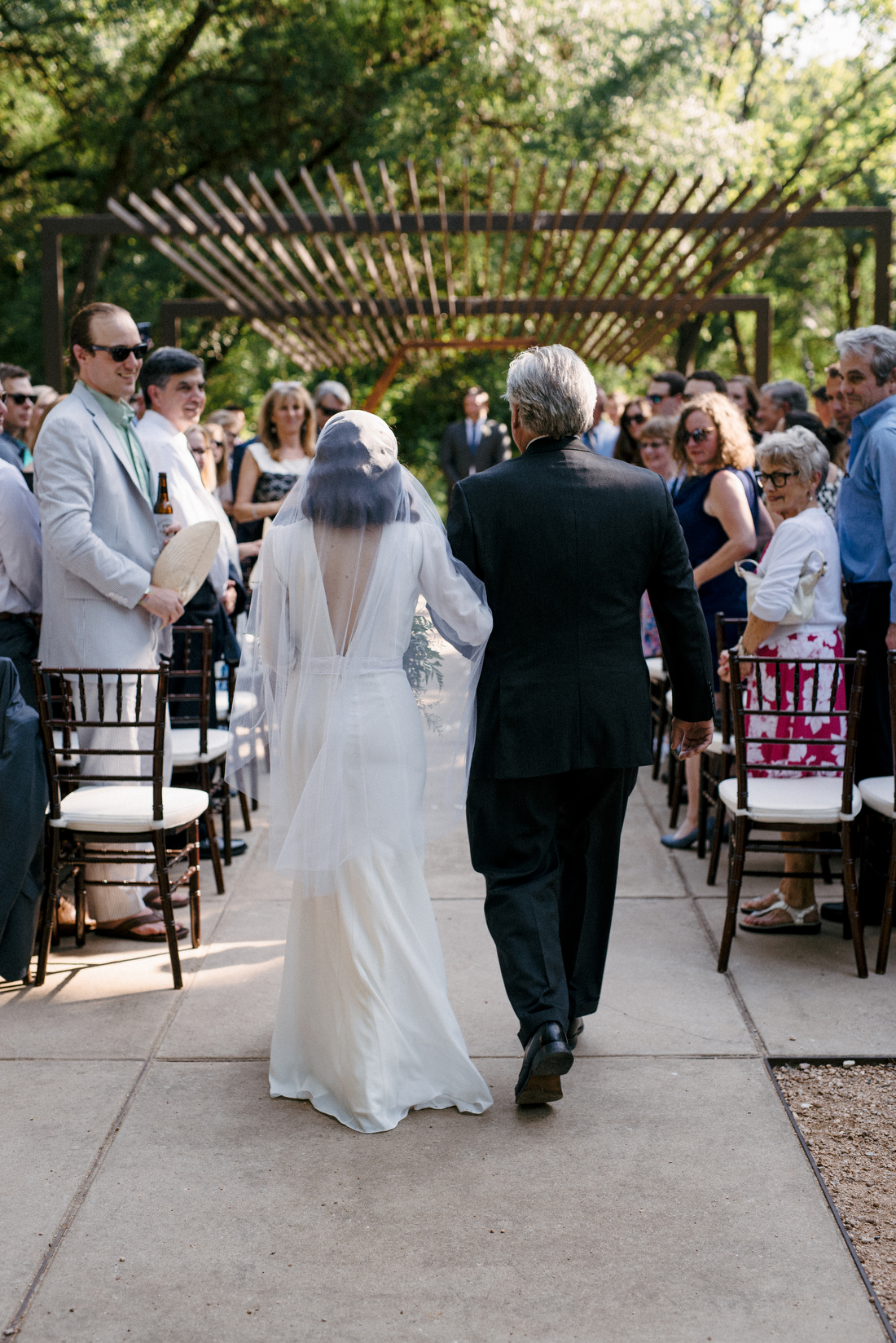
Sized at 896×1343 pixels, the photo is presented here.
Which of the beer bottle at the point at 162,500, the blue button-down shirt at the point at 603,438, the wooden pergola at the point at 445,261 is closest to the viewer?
the beer bottle at the point at 162,500

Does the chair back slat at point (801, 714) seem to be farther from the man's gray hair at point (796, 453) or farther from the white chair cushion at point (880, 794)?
the man's gray hair at point (796, 453)

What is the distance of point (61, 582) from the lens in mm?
4633

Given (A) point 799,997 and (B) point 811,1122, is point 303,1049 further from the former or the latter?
(A) point 799,997

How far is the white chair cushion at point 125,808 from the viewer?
4242 mm

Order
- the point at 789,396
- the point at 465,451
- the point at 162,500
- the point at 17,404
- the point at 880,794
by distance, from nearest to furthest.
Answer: the point at 880,794, the point at 162,500, the point at 17,404, the point at 789,396, the point at 465,451

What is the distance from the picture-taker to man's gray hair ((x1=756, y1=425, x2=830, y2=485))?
181 inches

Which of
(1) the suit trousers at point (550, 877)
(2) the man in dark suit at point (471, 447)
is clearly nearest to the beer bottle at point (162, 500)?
(1) the suit trousers at point (550, 877)

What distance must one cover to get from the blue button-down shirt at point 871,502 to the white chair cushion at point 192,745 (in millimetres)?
2664

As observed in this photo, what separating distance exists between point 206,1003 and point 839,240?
21871mm

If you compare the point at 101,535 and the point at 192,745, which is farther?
the point at 192,745

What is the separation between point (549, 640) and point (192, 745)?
243 centimetres

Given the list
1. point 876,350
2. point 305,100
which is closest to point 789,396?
point 876,350

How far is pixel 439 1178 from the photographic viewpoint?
2986mm

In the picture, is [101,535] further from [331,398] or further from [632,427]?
[632,427]
